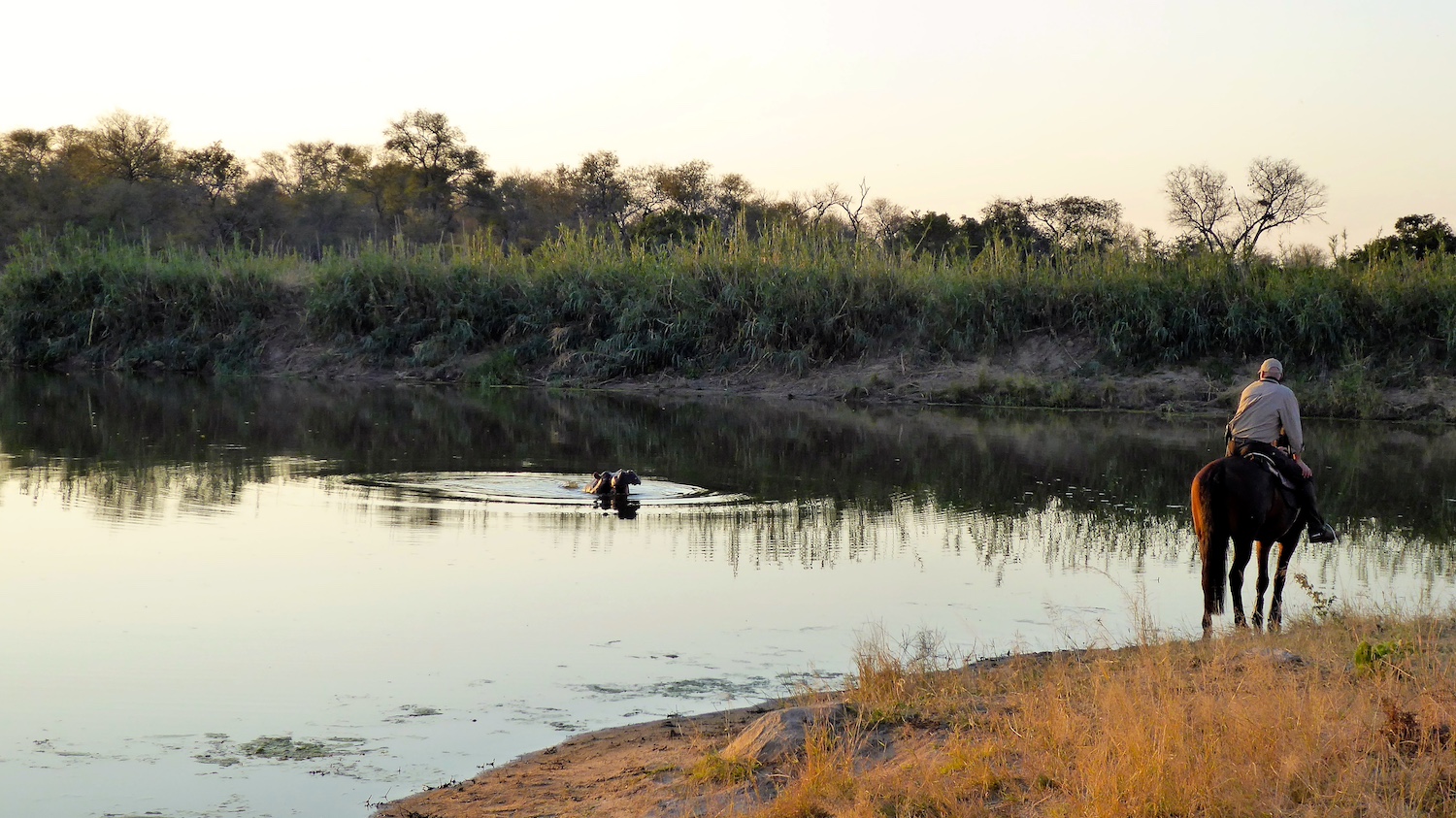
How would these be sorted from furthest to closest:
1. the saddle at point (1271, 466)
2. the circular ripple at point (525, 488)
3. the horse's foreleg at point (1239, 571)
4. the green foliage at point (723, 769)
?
the circular ripple at point (525, 488) → the saddle at point (1271, 466) → the horse's foreleg at point (1239, 571) → the green foliage at point (723, 769)

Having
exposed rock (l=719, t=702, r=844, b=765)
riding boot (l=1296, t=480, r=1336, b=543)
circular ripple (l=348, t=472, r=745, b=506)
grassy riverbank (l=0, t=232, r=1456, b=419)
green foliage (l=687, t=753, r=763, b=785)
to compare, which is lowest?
green foliage (l=687, t=753, r=763, b=785)

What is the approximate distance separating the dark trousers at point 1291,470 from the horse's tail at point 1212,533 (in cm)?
38

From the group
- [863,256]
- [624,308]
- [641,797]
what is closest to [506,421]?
[624,308]

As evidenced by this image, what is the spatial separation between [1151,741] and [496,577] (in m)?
5.61

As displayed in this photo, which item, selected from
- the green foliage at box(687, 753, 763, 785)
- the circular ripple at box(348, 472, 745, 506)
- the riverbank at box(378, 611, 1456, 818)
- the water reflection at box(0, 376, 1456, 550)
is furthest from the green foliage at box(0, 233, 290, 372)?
the green foliage at box(687, 753, 763, 785)

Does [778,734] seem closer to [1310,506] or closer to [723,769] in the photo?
[723,769]

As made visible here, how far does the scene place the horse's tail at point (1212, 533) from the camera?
8602 mm

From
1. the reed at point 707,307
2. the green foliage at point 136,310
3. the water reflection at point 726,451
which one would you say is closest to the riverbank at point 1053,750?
the water reflection at point 726,451

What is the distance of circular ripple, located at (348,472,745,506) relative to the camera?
13891mm

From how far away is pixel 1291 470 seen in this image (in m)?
8.78

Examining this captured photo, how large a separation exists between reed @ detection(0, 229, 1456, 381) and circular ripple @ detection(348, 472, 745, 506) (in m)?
15.5

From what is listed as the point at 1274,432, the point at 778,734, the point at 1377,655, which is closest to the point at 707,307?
the point at 1274,432

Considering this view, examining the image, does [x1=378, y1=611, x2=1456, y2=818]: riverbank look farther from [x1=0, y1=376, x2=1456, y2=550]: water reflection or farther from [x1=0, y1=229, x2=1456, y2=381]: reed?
[x1=0, y1=229, x2=1456, y2=381]: reed

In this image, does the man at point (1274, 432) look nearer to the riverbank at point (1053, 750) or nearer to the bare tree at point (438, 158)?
the riverbank at point (1053, 750)
